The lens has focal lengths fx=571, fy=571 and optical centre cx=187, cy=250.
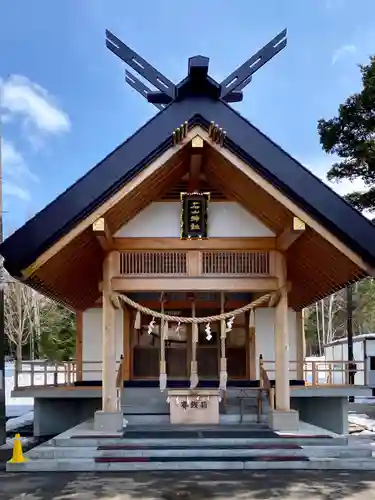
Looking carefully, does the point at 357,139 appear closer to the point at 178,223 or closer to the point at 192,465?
the point at 178,223

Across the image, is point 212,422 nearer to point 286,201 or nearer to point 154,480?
point 154,480

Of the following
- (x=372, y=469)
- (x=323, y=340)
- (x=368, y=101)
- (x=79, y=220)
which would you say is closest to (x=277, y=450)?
(x=372, y=469)

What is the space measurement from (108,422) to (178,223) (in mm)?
A: 4202

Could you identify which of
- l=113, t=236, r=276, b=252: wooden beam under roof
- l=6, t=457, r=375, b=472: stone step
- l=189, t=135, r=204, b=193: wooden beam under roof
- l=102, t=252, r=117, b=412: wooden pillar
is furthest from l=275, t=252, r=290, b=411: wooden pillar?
l=102, t=252, r=117, b=412: wooden pillar

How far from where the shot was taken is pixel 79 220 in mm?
10297

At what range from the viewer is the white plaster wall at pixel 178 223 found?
11812 mm

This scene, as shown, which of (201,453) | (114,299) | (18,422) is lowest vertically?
(18,422)

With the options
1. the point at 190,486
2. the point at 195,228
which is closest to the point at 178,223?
the point at 195,228

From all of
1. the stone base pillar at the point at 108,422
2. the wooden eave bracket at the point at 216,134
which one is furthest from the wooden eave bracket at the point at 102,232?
the stone base pillar at the point at 108,422

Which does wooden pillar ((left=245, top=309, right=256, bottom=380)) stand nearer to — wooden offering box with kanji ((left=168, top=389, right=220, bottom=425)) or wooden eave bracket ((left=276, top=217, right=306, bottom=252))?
wooden offering box with kanji ((left=168, top=389, right=220, bottom=425))

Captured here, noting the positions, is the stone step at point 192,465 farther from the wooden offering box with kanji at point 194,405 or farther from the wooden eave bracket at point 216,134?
the wooden eave bracket at point 216,134

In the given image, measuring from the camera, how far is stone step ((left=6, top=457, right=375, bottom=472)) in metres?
8.91

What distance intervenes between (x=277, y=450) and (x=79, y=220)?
5.24 metres

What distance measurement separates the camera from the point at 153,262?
1163cm
